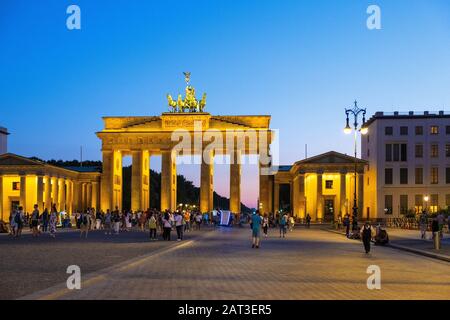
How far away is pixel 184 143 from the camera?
88188 millimetres

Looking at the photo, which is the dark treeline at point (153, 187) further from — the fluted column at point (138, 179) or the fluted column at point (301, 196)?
the fluted column at point (301, 196)

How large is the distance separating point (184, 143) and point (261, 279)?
7234 cm

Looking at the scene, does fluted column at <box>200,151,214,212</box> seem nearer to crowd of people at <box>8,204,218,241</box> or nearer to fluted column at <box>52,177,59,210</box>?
crowd of people at <box>8,204,218,241</box>

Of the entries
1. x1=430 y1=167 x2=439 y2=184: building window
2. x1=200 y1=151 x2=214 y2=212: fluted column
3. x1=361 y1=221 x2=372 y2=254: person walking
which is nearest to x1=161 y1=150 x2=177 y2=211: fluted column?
x1=200 y1=151 x2=214 y2=212: fluted column

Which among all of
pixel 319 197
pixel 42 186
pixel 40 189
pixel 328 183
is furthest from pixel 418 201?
pixel 40 189

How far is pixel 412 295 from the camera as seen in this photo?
1341 cm

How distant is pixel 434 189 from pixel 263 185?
22.5 m

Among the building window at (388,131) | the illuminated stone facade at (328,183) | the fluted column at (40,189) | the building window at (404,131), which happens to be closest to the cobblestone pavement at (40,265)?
the fluted column at (40,189)

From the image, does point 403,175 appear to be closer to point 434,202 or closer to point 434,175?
point 434,175

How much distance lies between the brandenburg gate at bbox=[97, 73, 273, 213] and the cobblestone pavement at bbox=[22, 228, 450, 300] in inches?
2460

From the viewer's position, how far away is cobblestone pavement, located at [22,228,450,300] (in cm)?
1327

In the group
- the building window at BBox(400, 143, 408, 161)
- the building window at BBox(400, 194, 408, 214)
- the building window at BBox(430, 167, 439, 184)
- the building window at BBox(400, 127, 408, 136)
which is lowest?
the building window at BBox(400, 194, 408, 214)

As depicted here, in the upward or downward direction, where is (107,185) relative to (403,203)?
upward

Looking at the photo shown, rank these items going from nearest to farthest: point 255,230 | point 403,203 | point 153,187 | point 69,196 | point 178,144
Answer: point 255,230 → point 403,203 → point 178,144 → point 69,196 → point 153,187
